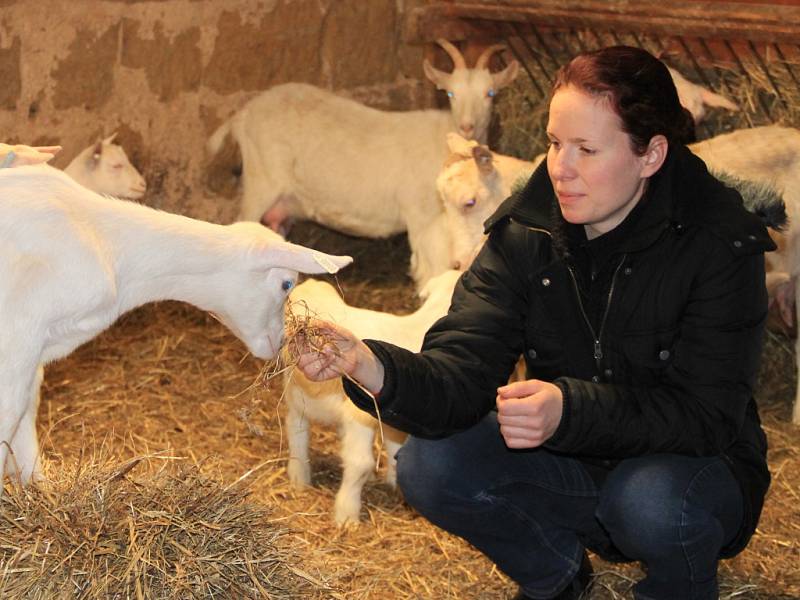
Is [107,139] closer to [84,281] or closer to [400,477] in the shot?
[84,281]

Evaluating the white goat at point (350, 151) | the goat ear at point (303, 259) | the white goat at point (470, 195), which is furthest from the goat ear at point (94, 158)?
the goat ear at point (303, 259)

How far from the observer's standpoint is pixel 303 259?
3314 millimetres

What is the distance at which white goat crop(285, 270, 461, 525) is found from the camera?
406 cm

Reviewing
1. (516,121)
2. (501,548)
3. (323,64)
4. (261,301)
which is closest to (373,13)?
(323,64)

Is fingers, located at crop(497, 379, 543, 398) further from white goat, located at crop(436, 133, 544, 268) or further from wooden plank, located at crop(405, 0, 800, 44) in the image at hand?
wooden plank, located at crop(405, 0, 800, 44)

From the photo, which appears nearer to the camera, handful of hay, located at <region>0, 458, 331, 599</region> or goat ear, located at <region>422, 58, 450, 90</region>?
handful of hay, located at <region>0, 458, 331, 599</region>

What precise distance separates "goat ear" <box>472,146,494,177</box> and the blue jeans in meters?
2.06

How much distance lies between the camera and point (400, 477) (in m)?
3.30

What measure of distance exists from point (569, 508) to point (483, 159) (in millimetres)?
2277

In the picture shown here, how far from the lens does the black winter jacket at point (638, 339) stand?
301cm

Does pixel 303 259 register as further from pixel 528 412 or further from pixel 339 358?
pixel 528 412

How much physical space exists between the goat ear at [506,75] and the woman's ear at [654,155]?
3636mm

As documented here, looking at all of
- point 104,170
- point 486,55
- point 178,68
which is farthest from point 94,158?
point 486,55

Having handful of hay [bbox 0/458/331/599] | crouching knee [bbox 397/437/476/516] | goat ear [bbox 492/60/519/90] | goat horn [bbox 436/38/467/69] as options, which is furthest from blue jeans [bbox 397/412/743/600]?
goat horn [bbox 436/38/467/69]
